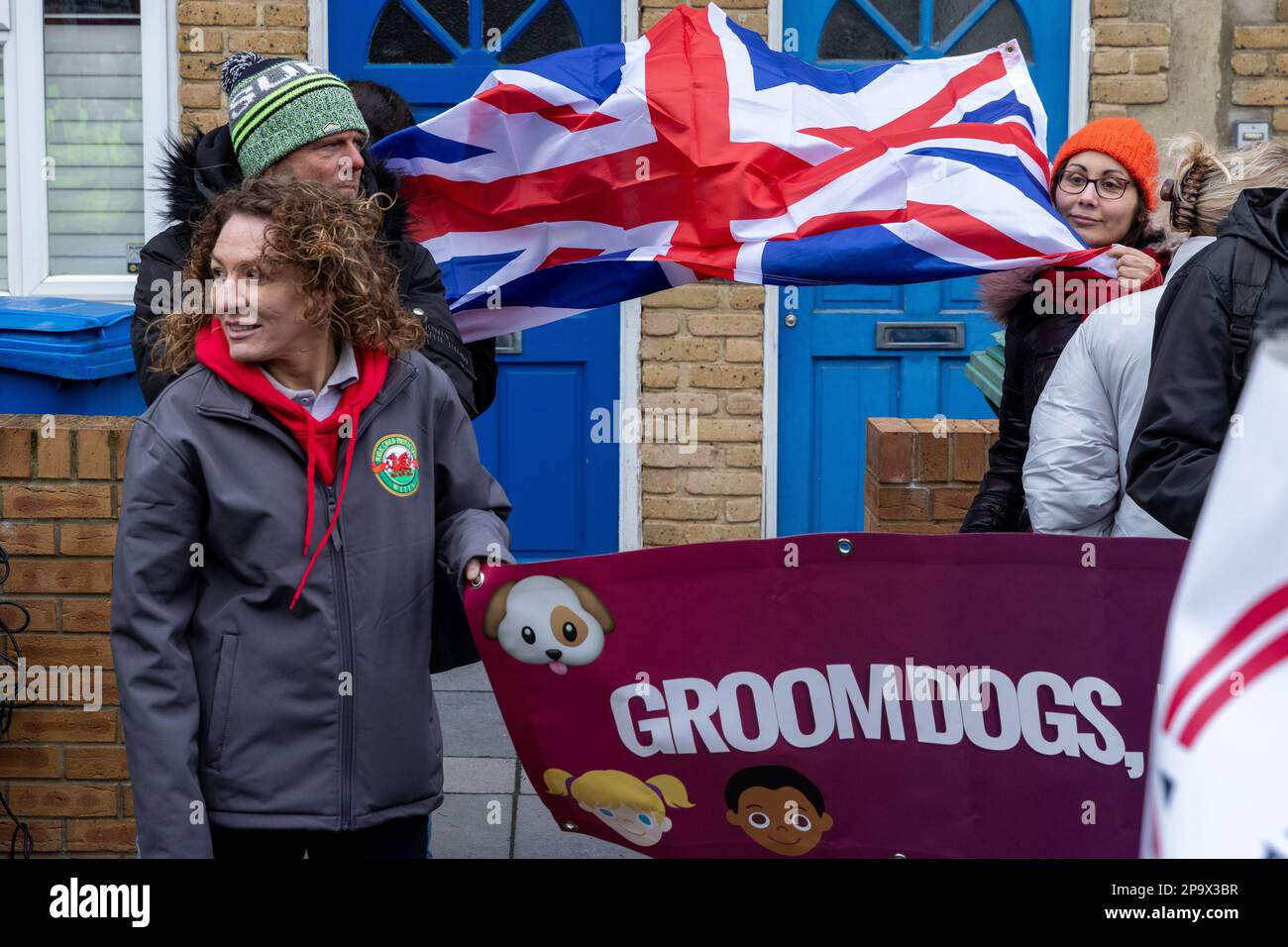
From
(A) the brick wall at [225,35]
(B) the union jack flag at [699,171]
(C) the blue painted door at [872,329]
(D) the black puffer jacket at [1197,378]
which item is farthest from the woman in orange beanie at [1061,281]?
(A) the brick wall at [225,35]

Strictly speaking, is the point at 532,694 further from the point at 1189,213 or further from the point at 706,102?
the point at 706,102

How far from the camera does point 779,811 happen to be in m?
3.02

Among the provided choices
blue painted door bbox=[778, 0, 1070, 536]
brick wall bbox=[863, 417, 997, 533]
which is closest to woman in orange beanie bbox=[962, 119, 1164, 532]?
brick wall bbox=[863, 417, 997, 533]

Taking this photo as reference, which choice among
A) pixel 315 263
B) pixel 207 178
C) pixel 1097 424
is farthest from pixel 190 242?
pixel 1097 424

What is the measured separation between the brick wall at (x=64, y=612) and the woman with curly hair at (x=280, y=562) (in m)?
1.39

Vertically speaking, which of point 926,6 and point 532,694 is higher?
point 926,6

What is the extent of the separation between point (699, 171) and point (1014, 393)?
3.48 ft

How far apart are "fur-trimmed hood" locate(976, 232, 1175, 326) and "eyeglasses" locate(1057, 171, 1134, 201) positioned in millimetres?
138

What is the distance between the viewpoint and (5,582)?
13.9 feet

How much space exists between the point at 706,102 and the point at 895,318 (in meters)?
2.80

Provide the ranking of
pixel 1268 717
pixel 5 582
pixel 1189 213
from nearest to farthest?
1. pixel 1268 717
2. pixel 1189 213
3. pixel 5 582

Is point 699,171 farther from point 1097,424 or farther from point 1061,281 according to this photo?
point 1097,424

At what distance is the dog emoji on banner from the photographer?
2959 millimetres
